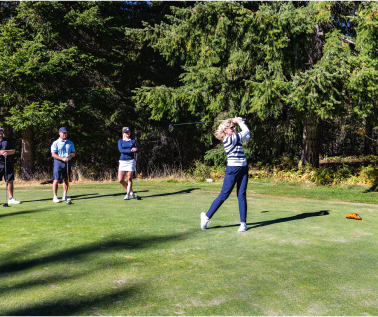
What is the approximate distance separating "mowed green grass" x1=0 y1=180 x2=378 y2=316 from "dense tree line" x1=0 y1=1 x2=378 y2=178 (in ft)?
20.0

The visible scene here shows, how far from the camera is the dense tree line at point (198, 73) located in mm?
12539

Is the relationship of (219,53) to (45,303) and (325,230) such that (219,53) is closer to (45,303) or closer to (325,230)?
(325,230)

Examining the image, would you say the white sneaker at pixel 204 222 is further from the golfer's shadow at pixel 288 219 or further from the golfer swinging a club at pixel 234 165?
the golfer's shadow at pixel 288 219

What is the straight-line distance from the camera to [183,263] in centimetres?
443

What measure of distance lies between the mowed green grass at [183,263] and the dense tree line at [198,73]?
20.0ft

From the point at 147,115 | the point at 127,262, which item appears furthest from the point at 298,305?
the point at 147,115

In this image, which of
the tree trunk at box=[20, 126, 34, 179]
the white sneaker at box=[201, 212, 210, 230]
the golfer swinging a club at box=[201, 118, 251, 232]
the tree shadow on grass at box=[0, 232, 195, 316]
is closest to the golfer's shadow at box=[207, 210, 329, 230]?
the white sneaker at box=[201, 212, 210, 230]

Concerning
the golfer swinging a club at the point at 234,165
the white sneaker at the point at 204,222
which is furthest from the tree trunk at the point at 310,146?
the white sneaker at the point at 204,222

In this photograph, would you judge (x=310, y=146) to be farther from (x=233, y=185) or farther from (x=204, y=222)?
(x=204, y=222)

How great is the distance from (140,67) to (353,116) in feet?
42.9

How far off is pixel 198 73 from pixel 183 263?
12.4 metres

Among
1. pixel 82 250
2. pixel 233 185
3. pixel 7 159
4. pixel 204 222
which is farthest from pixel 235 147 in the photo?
pixel 7 159

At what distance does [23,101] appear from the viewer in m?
18.0

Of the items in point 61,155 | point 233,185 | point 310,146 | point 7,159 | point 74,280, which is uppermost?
point 310,146
